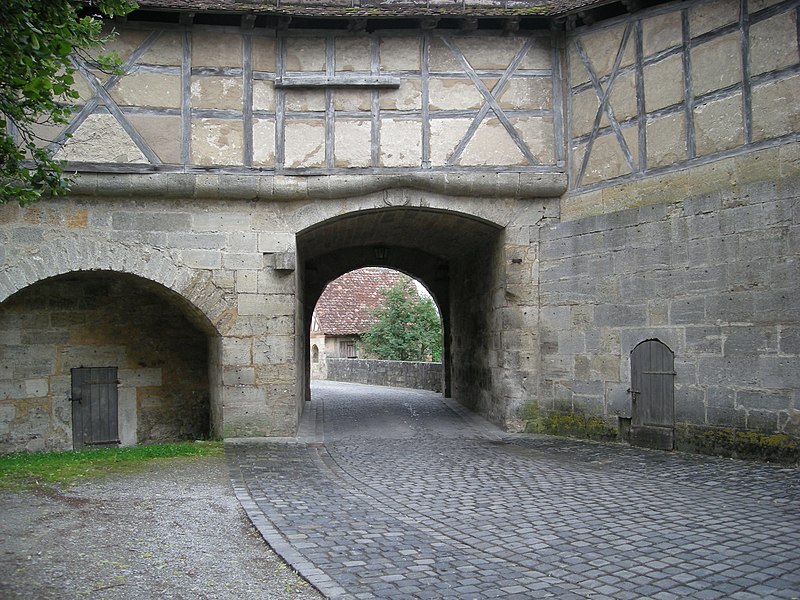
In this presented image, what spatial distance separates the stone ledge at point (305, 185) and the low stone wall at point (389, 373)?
8.62 metres

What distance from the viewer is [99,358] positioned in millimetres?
9617

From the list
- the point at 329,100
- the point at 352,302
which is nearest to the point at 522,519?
the point at 329,100

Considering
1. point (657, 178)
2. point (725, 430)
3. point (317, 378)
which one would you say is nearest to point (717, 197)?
point (657, 178)

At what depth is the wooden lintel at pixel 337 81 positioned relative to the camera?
8617mm

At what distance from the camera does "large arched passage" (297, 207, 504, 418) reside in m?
9.67

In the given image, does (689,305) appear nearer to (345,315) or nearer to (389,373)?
(389,373)

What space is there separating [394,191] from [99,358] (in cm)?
466

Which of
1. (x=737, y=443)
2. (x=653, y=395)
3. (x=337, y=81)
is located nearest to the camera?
(x=737, y=443)

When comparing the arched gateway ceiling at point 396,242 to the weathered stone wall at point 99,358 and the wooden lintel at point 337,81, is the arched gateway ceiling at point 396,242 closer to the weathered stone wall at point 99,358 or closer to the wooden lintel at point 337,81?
the wooden lintel at point 337,81

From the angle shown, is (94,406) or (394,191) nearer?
(394,191)

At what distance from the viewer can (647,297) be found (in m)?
7.88

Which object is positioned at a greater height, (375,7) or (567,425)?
(375,7)

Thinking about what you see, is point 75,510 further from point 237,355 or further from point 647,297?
point 647,297

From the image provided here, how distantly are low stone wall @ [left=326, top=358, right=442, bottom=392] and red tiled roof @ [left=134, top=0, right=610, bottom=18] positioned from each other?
9718mm
